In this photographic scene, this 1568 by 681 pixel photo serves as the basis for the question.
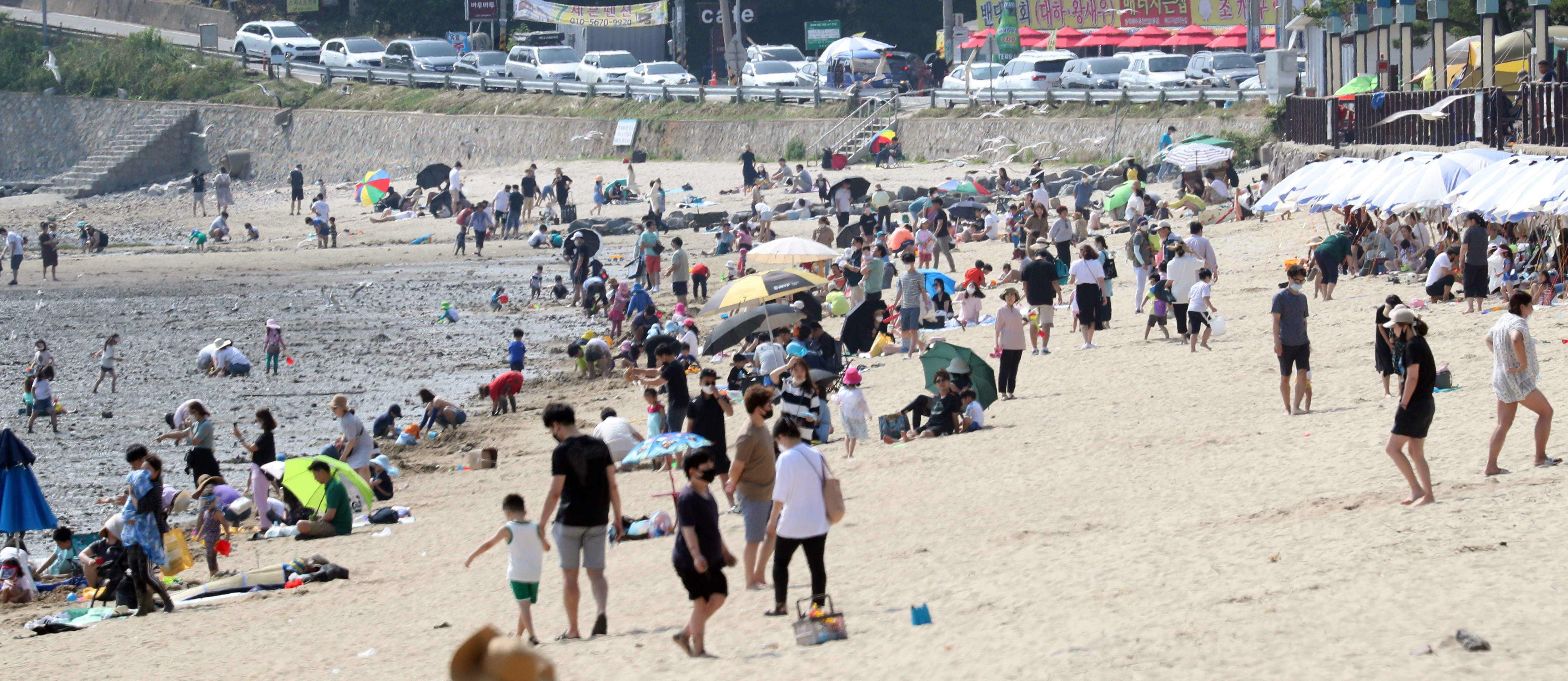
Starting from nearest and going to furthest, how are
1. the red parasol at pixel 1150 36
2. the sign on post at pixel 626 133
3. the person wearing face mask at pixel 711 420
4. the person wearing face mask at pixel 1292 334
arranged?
1. the person wearing face mask at pixel 711 420
2. the person wearing face mask at pixel 1292 334
3. the sign on post at pixel 626 133
4. the red parasol at pixel 1150 36

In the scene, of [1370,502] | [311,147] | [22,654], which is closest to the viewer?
[1370,502]

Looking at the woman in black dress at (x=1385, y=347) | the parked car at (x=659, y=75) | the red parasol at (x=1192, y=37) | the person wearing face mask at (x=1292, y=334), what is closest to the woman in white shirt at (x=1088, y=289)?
the woman in black dress at (x=1385, y=347)

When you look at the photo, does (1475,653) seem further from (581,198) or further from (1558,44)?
(581,198)

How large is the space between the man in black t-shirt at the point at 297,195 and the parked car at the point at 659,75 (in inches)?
366

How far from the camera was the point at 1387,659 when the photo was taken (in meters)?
6.20

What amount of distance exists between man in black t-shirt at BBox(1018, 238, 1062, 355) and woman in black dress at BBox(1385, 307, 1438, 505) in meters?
7.44

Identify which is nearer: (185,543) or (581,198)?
(185,543)

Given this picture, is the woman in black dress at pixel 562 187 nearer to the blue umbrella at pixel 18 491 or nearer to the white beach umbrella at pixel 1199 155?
the white beach umbrella at pixel 1199 155

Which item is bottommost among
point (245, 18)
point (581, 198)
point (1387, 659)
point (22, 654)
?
point (22, 654)

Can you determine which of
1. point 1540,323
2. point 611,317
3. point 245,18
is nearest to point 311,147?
point 245,18

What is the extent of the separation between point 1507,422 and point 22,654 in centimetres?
881

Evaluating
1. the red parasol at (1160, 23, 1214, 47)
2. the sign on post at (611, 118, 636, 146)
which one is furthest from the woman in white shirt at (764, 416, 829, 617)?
the red parasol at (1160, 23, 1214, 47)

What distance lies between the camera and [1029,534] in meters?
9.56

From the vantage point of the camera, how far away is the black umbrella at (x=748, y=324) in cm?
1661
